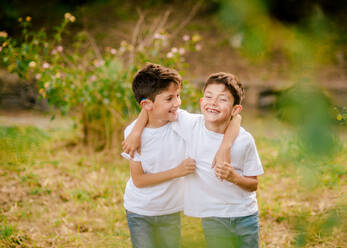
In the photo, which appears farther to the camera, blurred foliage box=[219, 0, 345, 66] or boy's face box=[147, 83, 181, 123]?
boy's face box=[147, 83, 181, 123]

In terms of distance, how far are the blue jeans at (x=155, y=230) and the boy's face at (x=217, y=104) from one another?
0.53 m

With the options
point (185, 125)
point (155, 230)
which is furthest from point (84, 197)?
point (185, 125)

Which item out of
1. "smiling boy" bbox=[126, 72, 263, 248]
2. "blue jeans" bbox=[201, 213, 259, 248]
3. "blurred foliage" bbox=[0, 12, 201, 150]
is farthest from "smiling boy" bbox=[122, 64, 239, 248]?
"blurred foliage" bbox=[0, 12, 201, 150]

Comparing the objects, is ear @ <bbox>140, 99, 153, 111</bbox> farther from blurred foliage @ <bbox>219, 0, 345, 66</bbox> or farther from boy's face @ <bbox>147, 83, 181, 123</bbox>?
blurred foliage @ <bbox>219, 0, 345, 66</bbox>

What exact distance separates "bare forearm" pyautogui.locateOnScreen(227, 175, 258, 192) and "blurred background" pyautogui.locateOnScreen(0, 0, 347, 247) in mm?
159

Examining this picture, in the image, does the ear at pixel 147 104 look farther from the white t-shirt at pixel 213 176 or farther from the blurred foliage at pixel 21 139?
the blurred foliage at pixel 21 139

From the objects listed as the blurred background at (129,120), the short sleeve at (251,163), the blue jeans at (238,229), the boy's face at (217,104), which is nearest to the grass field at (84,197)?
the blurred background at (129,120)

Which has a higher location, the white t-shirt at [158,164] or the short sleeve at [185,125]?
the short sleeve at [185,125]

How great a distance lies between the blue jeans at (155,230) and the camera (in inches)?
74.5

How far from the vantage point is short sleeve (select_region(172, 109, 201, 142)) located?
1.88m

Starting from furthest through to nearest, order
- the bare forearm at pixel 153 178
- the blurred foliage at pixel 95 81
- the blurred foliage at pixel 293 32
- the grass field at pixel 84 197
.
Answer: the blurred foliage at pixel 95 81, the grass field at pixel 84 197, the bare forearm at pixel 153 178, the blurred foliage at pixel 293 32

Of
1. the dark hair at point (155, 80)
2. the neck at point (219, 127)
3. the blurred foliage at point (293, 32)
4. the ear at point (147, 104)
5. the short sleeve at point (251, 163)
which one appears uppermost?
the dark hair at point (155, 80)

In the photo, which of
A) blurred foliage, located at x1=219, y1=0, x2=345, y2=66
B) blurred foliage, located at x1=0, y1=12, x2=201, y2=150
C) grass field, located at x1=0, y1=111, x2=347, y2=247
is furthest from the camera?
blurred foliage, located at x1=0, y1=12, x2=201, y2=150

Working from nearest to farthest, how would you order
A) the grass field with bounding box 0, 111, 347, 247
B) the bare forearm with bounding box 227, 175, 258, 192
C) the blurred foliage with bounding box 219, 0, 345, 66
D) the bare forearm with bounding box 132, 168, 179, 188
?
the blurred foliage with bounding box 219, 0, 345, 66, the bare forearm with bounding box 227, 175, 258, 192, the bare forearm with bounding box 132, 168, 179, 188, the grass field with bounding box 0, 111, 347, 247
